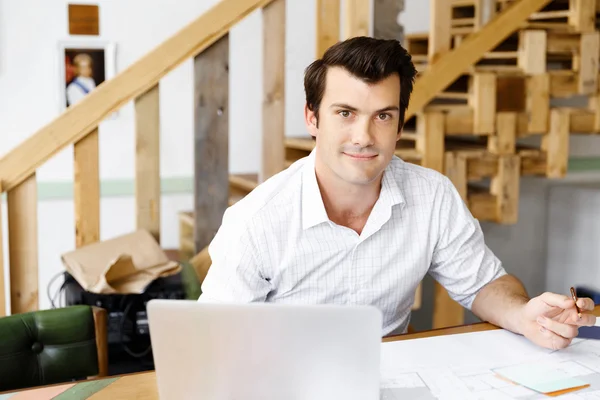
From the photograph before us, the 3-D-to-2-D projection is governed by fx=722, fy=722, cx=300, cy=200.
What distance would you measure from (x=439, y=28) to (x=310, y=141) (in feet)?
2.37

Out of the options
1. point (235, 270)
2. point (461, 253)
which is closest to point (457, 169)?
point (461, 253)

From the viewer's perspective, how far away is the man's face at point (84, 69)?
3.57 metres

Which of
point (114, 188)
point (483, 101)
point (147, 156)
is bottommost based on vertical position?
point (114, 188)

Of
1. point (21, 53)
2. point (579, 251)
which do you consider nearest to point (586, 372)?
point (579, 251)

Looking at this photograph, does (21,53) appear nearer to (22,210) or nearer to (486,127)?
(22,210)

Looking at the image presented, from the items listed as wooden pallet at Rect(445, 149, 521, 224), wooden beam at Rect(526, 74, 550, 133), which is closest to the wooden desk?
wooden pallet at Rect(445, 149, 521, 224)

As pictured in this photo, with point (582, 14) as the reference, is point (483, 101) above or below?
below

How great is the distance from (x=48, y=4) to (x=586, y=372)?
303cm

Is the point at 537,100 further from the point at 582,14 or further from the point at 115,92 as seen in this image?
the point at 115,92

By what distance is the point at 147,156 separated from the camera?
2582mm

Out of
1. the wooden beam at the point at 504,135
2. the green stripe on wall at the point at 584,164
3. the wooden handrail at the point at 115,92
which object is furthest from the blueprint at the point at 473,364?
the green stripe on wall at the point at 584,164

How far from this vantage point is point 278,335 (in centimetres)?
105

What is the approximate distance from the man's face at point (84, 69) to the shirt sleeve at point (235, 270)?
2.21 metres

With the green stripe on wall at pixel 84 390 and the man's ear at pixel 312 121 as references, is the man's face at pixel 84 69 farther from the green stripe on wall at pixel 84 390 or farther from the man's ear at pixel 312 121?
the green stripe on wall at pixel 84 390
